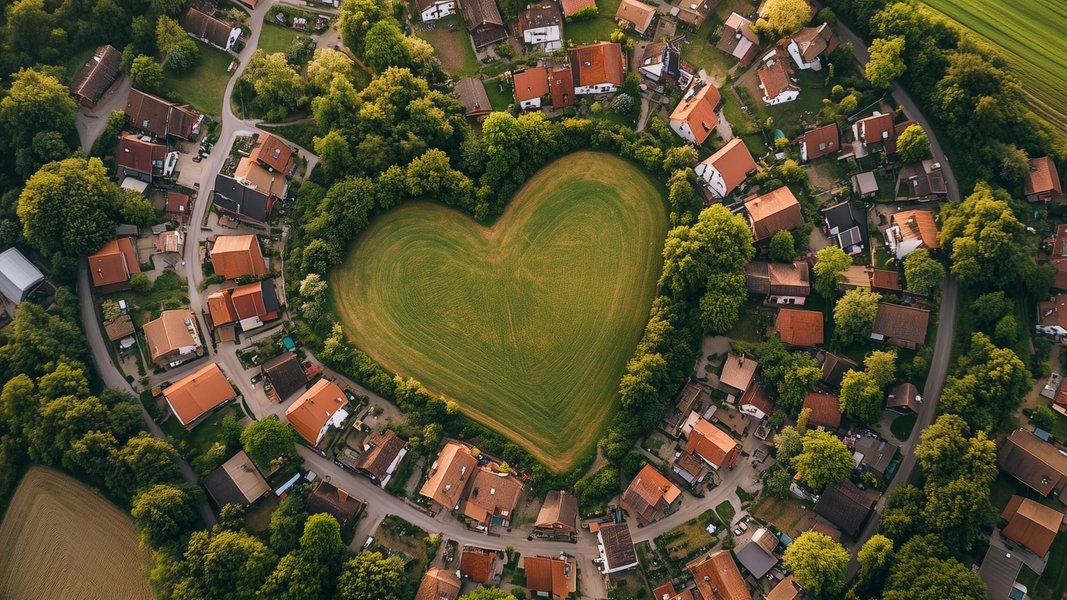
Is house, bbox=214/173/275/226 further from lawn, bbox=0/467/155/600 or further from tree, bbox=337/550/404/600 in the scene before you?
tree, bbox=337/550/404/600

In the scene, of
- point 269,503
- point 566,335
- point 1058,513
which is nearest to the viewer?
point 1058,513

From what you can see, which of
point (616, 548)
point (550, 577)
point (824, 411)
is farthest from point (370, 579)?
point (824, 411)

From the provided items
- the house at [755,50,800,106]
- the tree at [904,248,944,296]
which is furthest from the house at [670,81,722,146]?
the tree at [904,248,944,296]

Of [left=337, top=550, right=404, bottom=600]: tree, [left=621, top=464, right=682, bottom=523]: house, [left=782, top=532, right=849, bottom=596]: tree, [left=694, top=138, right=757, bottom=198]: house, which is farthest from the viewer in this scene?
[left=694, top=138, right=757, bottom=198]: house

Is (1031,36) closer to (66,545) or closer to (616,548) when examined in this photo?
(616,548)

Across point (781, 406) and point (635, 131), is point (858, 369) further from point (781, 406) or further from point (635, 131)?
point (635, 131)

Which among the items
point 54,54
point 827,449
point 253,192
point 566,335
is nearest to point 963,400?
point 827,449
